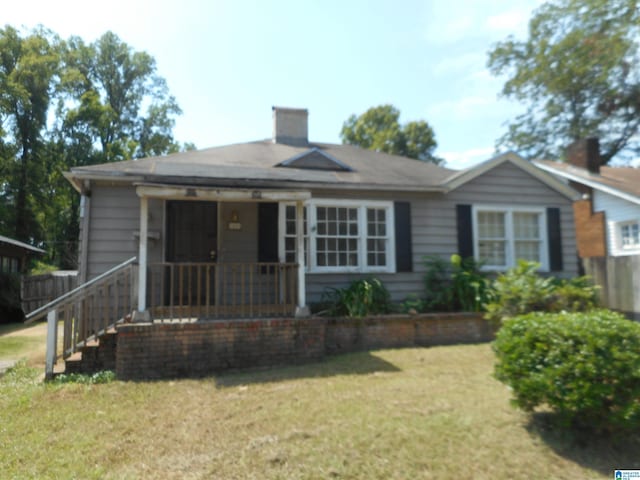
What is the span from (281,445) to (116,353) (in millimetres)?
3565

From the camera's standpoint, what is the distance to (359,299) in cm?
692

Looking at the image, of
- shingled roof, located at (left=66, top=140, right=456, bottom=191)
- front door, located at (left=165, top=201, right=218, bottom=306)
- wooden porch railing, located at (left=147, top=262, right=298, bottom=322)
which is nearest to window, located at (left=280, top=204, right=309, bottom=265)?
wooden porch railing, located at (left=147, top=262, right=298, bottom=322)

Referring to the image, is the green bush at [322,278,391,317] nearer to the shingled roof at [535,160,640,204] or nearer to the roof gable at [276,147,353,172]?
the roof gable at [276,147,353,172]

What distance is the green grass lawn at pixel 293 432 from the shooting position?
114 inches

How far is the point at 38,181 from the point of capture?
74.2 feet

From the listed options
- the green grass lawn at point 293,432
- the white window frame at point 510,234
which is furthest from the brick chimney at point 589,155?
the green grass lawn at point 293,432

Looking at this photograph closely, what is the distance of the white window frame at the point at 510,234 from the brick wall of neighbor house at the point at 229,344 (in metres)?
3.44

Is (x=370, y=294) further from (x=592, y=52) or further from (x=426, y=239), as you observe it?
(x=592, y=52)

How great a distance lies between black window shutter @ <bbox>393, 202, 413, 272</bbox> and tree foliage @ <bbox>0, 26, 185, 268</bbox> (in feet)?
74.3

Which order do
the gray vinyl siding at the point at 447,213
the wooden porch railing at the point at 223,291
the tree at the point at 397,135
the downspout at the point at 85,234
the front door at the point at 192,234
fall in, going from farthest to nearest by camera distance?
the tree at the point at 397,135
the gray vinyl siding at the point at 447,213
the front door at the point at 192,234
the downspout at the point at 85,234
the wooden porch railing at the point at 223,291

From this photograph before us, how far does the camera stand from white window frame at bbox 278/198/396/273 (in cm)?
758

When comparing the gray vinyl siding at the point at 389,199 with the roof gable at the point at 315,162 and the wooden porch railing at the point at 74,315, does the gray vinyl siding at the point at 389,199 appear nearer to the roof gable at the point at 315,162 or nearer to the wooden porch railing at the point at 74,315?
the roof gable at the point at 315,162

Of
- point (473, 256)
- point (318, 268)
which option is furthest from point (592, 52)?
point (318, 268)

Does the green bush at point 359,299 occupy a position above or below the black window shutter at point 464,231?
below
